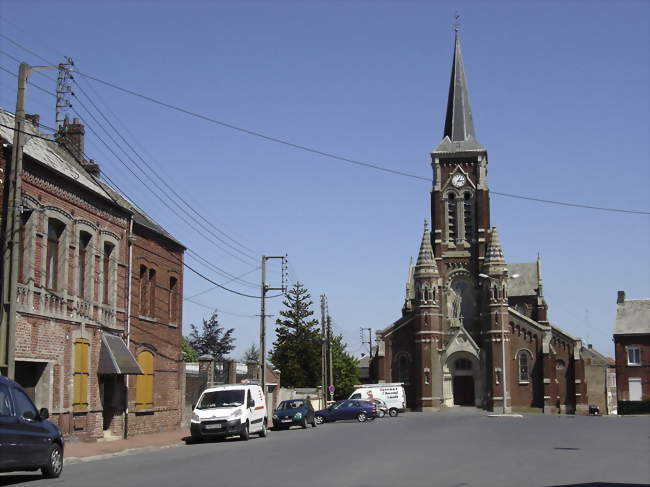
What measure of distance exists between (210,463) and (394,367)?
61061mm

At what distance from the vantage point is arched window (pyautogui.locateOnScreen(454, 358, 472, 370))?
7594 centimetres

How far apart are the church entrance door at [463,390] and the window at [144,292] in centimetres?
4950

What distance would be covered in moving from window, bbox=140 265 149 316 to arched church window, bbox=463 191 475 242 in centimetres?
5214

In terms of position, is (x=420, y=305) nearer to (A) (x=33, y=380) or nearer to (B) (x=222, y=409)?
(B) (x=222, y=409)

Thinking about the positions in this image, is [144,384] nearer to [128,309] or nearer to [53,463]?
Result: [128,309]

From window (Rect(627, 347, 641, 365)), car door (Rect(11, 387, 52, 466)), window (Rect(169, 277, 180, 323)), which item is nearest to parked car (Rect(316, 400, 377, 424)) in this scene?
window (Rect(169, 277, 180, 323))

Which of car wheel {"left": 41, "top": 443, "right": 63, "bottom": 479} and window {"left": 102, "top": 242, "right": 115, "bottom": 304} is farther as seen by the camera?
window {"left": 102, "top": 242, "right": 115, "bottom": 304}

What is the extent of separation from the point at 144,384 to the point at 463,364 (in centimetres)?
4981

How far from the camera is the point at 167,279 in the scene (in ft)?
109

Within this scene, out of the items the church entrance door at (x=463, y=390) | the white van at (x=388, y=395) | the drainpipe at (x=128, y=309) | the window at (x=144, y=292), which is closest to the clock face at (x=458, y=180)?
the church entrance door at (x=463, y=390)

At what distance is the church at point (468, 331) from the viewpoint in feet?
243

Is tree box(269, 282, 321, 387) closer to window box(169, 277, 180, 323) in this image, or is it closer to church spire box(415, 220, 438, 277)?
church spire box(415, 220, 438, 277)

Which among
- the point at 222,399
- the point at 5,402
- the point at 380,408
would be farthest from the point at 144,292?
the point at 380,408

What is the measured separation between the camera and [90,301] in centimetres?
2608
